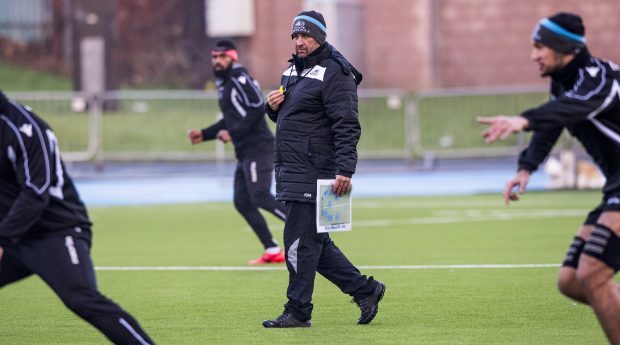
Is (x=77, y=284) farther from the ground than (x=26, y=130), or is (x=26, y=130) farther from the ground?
(x=26, y=130)

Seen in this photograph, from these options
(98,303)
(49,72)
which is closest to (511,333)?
(98,303)

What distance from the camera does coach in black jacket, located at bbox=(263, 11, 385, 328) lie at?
8.81 meters

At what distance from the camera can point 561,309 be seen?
31.2 feet

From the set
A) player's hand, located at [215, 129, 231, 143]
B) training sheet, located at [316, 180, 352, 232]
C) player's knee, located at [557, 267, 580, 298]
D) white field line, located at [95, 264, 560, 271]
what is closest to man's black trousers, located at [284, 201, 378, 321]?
training sheet, located at [316, 180, 352, 232]

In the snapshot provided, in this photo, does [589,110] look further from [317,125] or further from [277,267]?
[277,267]

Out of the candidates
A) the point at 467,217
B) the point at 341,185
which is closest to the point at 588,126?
the point at 341,185

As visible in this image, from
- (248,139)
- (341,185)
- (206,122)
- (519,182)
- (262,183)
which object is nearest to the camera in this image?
(519,182)

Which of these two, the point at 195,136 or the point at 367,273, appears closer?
the point at 367,273

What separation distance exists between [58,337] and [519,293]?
384cm

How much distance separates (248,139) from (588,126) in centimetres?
641

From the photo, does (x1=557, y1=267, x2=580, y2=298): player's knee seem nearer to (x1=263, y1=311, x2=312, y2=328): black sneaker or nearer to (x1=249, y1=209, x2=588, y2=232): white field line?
(x1=263, y1=311, x2=312, y2=328): black sneaker

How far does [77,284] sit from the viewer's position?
22.3 feet

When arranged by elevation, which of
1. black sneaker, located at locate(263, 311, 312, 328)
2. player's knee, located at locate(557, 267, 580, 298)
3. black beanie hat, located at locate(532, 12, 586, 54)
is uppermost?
black beanie hat, located at locate(532, 12, 586, 54)

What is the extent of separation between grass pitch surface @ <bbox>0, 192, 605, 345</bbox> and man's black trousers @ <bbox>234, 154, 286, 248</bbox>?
52 centimetres
